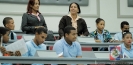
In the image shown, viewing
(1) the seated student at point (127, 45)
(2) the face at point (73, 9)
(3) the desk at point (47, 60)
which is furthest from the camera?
(2) the face at point (73, 9)

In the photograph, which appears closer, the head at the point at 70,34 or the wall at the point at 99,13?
the head at the point at 70,34

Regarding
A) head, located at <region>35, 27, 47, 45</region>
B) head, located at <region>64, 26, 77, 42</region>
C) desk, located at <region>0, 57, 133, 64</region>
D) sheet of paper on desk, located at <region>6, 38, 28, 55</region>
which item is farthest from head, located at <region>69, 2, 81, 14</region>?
desk, located at <region>0, 57, 133, 64</region>

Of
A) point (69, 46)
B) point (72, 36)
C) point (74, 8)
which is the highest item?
point (74, 8)

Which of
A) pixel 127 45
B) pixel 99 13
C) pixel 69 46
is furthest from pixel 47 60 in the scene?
pixel 99 13

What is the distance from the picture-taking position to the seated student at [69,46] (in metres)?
5.84

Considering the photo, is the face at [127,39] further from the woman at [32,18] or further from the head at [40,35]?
the head at [40,35]

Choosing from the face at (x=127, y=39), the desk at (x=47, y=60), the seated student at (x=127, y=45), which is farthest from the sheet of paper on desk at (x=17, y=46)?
the face at (x=127, y=39)

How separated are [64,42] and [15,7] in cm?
305

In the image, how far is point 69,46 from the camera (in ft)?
19.5

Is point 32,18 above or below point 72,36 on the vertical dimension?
above

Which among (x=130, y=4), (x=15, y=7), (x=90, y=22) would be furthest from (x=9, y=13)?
(x=130, y=4)

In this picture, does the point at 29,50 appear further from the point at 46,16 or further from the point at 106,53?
the point at 46,16

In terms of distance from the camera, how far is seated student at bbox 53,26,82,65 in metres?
5.84

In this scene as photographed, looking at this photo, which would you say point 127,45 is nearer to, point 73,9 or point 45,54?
point 73,9
